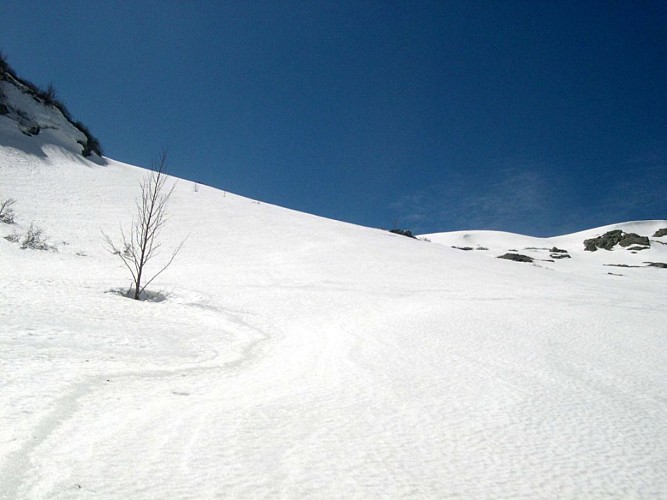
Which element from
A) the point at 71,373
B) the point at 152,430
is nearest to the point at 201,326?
the point at 71,373

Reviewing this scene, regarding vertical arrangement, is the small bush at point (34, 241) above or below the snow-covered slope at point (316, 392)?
above

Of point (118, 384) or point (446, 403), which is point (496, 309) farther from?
point (118, 384)

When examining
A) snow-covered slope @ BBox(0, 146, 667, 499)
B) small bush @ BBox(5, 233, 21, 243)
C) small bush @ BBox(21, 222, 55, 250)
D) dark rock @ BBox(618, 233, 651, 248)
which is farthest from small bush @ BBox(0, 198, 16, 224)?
dark rock @ BBox(618, 233, 651, 248)

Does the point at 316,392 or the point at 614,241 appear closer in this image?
the point at 316,392

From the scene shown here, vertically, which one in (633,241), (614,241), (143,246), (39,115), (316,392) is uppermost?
(39,115)

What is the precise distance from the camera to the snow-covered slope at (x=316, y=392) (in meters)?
2.00

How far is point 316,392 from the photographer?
3320mm

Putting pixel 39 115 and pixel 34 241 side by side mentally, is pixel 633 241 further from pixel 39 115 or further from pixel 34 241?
pixel 39 115

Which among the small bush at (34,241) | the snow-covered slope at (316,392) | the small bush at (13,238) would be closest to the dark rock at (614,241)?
the snow-covered slope at (316,392)

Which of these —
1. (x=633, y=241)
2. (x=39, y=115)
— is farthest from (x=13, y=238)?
(x=633, y=241)

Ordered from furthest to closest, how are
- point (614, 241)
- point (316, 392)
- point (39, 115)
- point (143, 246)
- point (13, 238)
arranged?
1. point (614, 241)
2. point (39, 115)
3. point (13, 238)
4. point (143, 246)
5. point (316, 392)

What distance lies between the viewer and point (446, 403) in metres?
3.21

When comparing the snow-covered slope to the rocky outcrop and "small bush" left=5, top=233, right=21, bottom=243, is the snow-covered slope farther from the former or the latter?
the rocky outcrop

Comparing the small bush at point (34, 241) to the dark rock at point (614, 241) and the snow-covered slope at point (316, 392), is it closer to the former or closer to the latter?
the snow-covered slope at point (316, 392)
